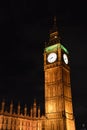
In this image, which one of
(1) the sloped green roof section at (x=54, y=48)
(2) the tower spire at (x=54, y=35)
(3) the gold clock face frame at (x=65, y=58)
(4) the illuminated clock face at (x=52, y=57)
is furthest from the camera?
(2) the tower spire at (x=54, y=35)

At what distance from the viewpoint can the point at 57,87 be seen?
164 feet

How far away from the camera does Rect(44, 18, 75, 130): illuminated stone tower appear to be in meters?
46.5

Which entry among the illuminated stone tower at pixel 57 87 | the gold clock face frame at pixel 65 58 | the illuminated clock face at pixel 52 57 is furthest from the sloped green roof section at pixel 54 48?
the gold clock face frame at pixel 65 58

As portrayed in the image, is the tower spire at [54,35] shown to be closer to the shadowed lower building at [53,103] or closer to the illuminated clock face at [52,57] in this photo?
the shadowed lower building at [53,103]

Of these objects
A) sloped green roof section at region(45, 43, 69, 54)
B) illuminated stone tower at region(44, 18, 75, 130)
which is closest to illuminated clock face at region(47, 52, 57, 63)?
illuminated stone tower at region(44, 18, 75, 130)

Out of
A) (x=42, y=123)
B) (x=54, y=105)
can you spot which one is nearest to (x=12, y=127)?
(x=42, y=123)

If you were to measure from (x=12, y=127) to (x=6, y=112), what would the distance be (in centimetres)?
294

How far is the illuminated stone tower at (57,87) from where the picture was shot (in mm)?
46531

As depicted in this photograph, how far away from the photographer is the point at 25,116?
44.7 meters

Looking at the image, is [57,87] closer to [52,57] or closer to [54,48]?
[52,57]

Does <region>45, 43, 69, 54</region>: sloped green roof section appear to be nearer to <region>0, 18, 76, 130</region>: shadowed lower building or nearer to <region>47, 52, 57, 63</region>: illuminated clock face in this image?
<region>0, 18, 76, 130</region>: shadowed lower building

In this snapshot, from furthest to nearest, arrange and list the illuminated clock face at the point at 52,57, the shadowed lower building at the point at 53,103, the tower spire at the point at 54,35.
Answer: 1. the tower spire at the point at 54,35
2. the illuminated clock face at the point at 52,57
3. the shadowed lower building at the point at 53,103

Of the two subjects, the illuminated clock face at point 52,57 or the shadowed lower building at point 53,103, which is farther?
the illuminated clock face at point 52,57

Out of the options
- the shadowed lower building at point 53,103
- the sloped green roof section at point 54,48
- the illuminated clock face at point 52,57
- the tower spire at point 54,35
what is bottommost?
the shadowed lower building at point 53,103
